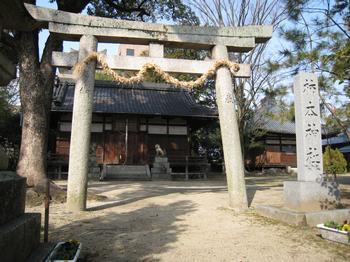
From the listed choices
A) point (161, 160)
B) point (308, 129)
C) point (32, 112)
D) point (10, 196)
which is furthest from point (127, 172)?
point (10, 196)

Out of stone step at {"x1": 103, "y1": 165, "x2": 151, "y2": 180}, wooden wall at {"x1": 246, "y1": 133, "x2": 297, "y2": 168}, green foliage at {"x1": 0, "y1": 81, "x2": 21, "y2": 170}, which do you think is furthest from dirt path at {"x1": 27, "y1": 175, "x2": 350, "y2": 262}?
wooden wall at {"x1": 246, "y1": 133, "x2": 297, "y2": 168}

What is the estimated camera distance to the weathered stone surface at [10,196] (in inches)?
123

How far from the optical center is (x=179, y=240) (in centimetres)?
501

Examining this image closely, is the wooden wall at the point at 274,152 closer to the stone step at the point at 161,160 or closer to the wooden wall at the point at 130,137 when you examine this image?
the wooden wall at the point at 130,137

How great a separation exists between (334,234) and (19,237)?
4244mm

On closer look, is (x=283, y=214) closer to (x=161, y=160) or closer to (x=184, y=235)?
(x=184, y=235)

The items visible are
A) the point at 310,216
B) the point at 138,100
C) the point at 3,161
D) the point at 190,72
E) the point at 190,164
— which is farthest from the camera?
the point at 138,100

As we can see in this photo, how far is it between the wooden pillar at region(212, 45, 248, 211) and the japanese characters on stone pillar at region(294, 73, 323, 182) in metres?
1.33

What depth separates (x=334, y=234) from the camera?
4.89 metres

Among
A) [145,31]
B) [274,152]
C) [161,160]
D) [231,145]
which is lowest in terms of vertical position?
[161,160]

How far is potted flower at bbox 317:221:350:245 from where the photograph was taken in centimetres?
471

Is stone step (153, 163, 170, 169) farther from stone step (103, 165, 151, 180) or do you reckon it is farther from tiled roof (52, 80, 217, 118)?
tiled roof (52, 80, 217, 118)

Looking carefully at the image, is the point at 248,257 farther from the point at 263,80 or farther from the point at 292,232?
the point at 263,80

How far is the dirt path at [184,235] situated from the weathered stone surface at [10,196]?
44.3 inches
